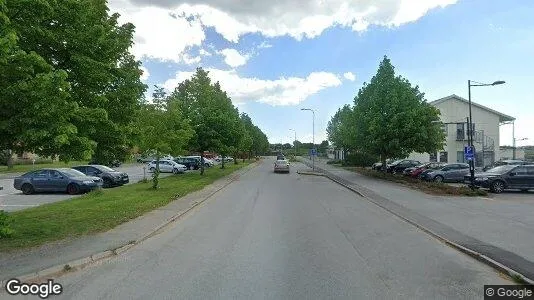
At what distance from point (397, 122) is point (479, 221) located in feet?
71.6

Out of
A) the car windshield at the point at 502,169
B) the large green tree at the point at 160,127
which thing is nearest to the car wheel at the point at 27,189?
the large green tree at the point at 160,127

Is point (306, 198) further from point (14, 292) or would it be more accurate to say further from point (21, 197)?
point (14, 292)

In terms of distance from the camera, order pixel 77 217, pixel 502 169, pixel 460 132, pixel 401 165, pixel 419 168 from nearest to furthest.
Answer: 1. pixel 77 217
2. pixel 502 169
3. pixel 419 168
4. pixel 401 165
5. pixel 460 132

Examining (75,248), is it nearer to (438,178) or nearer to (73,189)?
(73,189)

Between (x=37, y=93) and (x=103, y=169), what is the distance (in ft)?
69.8

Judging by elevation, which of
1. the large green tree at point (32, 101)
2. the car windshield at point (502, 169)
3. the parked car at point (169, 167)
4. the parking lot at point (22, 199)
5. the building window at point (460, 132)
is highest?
the building window at point (460, 132)

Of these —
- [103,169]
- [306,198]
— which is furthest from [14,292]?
[103,169]

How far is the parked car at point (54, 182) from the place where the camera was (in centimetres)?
2534

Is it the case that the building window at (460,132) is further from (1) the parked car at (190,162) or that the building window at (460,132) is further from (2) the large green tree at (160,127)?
(2) the large green tree at (160,127)

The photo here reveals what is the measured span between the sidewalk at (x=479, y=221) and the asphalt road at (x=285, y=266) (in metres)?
0.70

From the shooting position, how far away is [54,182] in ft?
84.2

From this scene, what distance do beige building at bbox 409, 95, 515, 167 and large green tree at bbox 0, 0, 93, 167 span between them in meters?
51.5

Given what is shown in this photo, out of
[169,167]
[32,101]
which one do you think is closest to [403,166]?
[169,167]

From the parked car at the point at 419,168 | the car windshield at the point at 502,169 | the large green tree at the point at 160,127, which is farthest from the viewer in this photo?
the parked car at the point at 419,168
